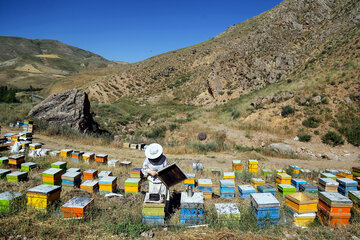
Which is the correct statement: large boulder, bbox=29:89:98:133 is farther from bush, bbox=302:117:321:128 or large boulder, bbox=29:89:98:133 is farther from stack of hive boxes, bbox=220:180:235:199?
bush, bbox=302:117:321:128

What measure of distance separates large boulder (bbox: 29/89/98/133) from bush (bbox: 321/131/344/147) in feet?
63.6

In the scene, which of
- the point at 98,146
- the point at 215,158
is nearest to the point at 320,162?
the point at 215,158

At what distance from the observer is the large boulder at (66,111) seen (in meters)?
16.5

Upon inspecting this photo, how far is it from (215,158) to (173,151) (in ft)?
10.1

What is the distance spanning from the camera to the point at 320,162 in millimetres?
13109

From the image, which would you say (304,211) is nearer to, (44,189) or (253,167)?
(253,167)

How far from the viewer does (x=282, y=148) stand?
14938 mm

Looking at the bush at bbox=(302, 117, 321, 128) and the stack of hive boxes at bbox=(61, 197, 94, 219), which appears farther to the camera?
the bush at bbox=(302, 117, 321, 128)

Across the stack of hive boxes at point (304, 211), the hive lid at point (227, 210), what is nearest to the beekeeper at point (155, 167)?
the hive lid at point (227, 210)

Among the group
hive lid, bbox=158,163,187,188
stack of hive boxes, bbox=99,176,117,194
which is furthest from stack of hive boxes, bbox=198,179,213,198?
stack of hive boxes, bbox=99,176,117,194

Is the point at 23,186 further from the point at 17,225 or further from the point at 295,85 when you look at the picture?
the point at 295,85

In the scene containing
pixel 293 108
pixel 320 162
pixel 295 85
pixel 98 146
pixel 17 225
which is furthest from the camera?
pixel 295 85

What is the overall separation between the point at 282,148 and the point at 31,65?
129733 millimetres

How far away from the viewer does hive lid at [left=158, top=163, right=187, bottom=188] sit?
470 centimetres
